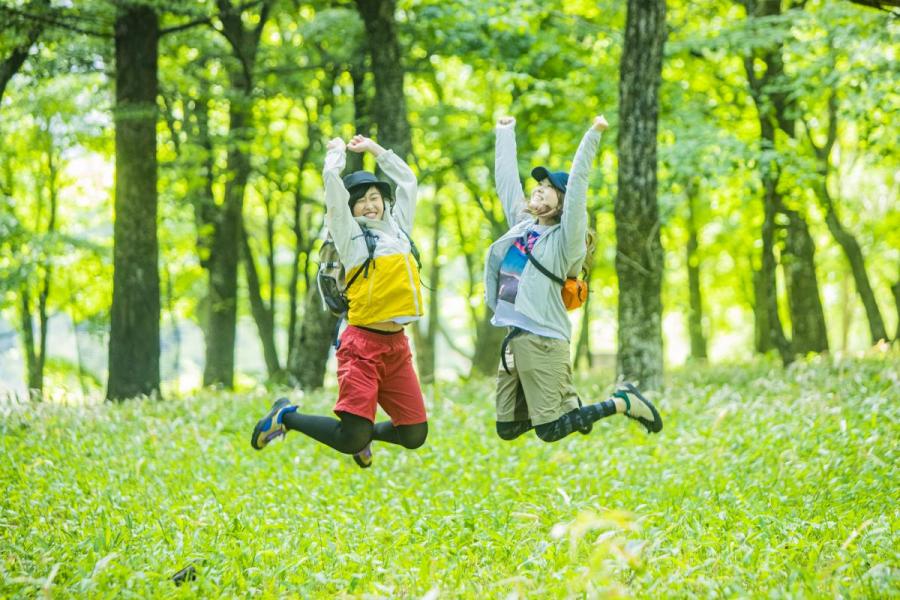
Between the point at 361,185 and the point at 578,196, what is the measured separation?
67.3 inches

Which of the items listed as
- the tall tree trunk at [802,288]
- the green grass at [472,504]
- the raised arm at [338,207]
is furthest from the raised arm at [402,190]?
the tall tree trunk at [802,288]

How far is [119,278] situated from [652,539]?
9.39 m

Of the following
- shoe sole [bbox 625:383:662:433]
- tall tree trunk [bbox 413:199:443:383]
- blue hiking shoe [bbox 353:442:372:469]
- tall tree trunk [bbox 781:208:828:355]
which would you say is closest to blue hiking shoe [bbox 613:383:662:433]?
shoe sole [bbox 625:383:662:433]

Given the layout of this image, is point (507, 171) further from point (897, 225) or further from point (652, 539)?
point (897, 225)

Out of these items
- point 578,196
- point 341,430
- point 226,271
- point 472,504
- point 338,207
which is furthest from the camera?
point 226,271

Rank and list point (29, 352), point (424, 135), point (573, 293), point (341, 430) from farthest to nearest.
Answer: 1. point (29, 352)
2. point (424, 135)
3. point (341, 430)
4. point (573, 293)

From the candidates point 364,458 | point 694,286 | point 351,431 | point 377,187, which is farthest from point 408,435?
point 694,286

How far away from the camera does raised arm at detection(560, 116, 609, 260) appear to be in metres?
6.15

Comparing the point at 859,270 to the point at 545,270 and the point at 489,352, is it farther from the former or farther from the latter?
the point at 545,270

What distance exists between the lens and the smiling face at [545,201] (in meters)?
6.61

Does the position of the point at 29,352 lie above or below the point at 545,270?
below

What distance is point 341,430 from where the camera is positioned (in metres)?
6.77

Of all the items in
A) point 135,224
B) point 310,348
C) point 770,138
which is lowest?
point 310,348

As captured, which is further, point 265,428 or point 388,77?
point 388,77
